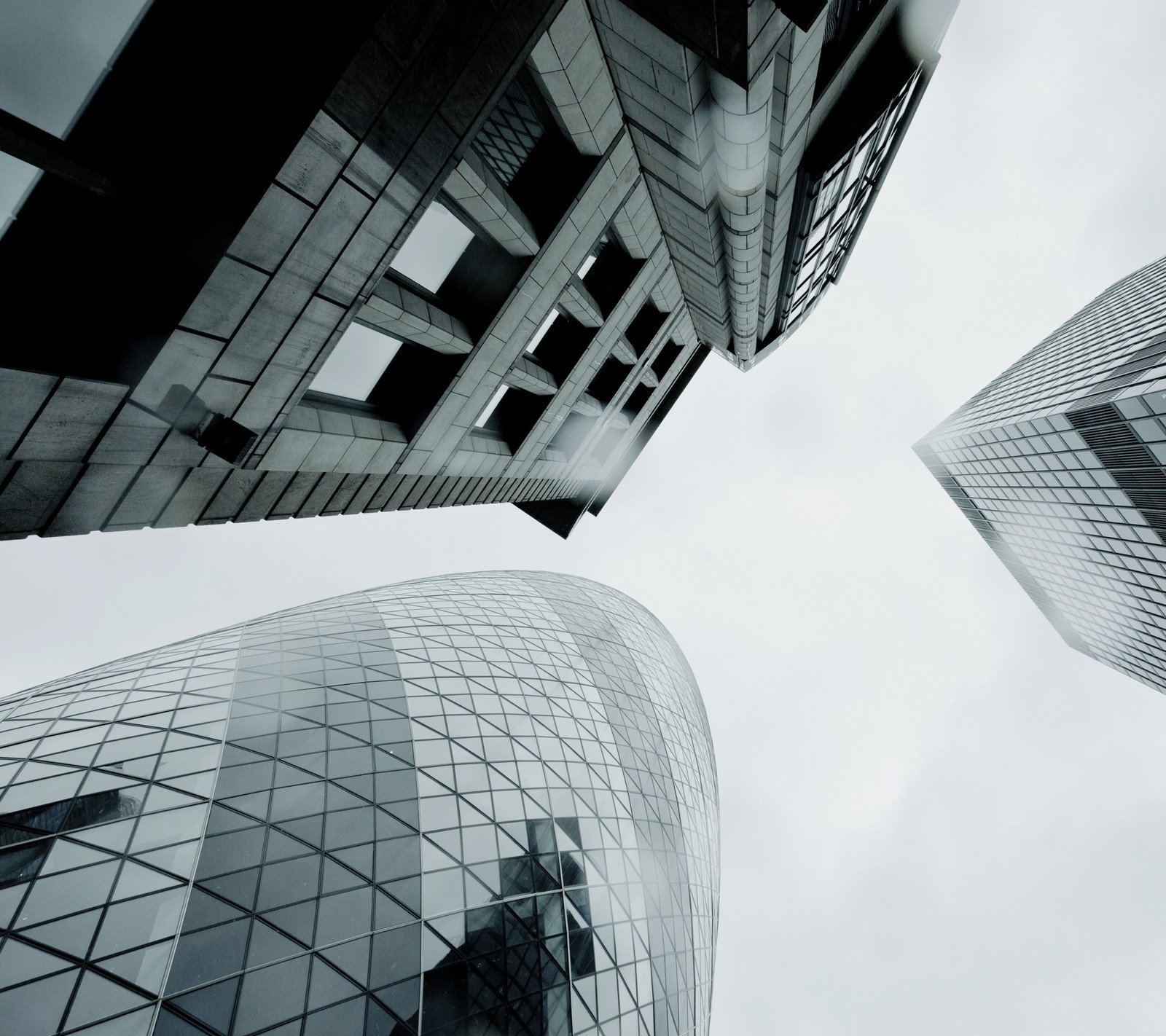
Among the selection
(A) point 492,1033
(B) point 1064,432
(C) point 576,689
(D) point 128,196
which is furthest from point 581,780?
(B) point 1064,432

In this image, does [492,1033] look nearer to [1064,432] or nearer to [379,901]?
[379,901]

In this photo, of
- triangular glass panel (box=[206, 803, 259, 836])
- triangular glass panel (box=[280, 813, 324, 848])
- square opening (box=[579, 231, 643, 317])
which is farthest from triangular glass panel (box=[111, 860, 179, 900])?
square opening (box=[579, 231, 643, 317])

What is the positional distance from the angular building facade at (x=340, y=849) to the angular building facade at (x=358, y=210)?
532 inches

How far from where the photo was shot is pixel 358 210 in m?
8.03

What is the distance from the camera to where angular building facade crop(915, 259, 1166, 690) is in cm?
2919

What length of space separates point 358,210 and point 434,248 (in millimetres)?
4047

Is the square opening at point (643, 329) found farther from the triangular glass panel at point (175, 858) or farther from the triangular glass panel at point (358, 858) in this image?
the triangular glass panel at point (175, 858)

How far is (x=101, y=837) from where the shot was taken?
55.6ft

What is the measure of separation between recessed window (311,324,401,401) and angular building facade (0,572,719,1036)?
16.4 metres

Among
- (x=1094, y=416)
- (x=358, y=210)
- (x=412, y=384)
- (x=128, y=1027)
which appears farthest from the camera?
(x=1094, y=416)

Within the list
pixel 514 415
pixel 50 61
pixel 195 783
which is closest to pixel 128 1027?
pixel 195 783

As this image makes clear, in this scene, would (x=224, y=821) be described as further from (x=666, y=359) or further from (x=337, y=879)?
(x=666, y=359)

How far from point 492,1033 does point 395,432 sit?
68.0 feet

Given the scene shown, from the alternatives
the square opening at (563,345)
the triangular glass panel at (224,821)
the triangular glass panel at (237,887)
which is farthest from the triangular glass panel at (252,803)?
the square opening at (563,345)
